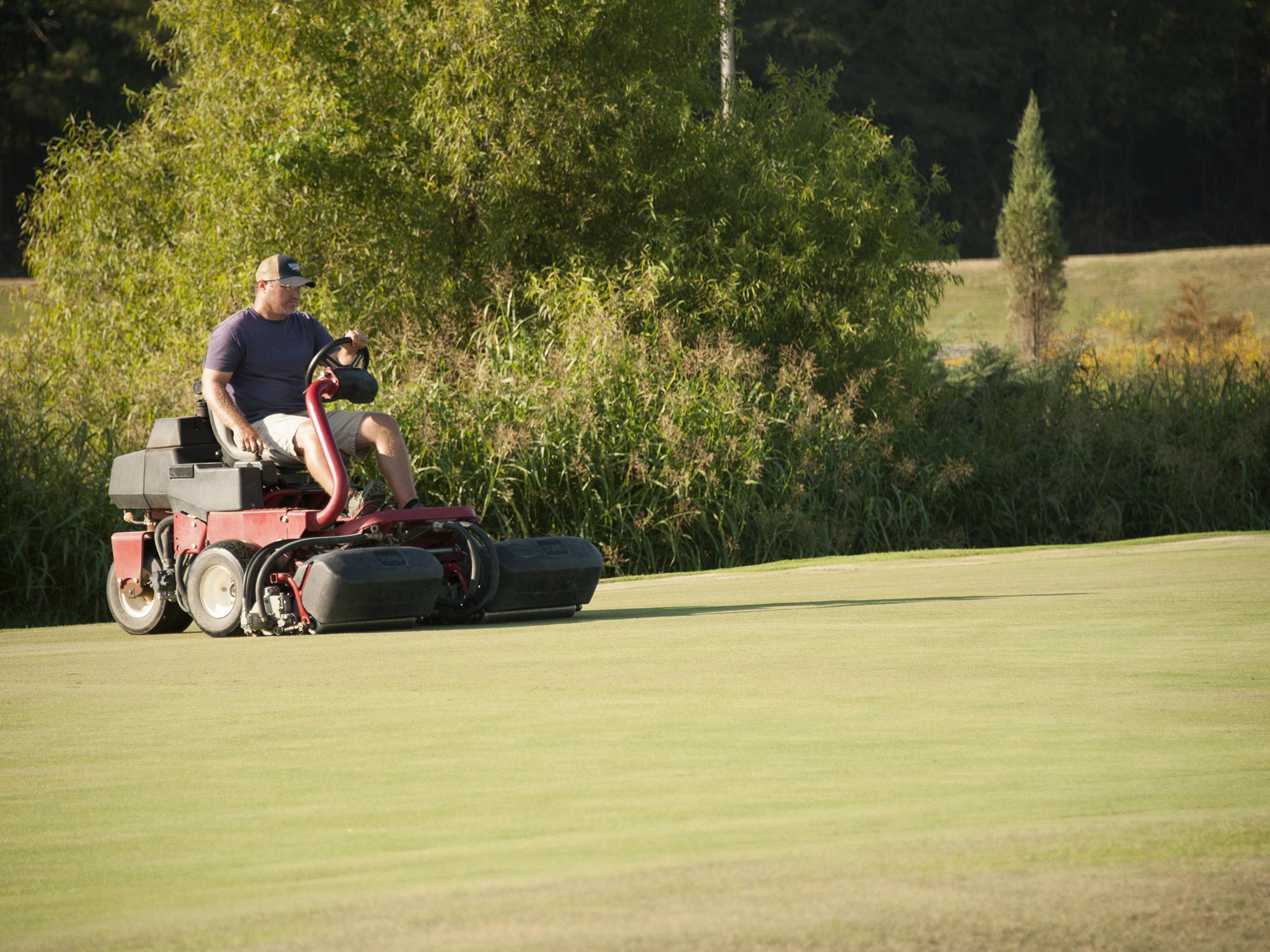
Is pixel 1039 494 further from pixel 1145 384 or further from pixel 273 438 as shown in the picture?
pixel 273 438

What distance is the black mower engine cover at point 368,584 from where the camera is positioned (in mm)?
7613

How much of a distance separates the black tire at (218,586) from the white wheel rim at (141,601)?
2.10ft

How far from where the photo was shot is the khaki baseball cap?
865cm

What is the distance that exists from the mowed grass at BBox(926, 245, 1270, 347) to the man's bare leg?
91.1 ft

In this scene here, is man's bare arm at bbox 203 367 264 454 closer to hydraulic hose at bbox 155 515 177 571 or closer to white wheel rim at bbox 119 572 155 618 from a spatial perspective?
hydraulic hose at bbox 155 515 177 571

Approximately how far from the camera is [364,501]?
825 cm

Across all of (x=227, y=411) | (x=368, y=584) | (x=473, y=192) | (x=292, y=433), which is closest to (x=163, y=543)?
(x=227, y=411)

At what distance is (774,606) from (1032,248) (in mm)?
28412

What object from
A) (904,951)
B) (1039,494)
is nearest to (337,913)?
(904,951)

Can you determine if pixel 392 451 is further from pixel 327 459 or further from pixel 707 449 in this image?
pixel 707 449

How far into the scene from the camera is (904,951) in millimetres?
2504

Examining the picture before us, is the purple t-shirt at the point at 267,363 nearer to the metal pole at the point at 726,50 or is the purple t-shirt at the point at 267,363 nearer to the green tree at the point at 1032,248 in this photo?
the metal pole at the point at 726,50

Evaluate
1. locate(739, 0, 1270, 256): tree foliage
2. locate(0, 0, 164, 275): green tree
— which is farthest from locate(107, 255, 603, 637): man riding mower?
locate(739, 0, 1270, 256): tree foliage

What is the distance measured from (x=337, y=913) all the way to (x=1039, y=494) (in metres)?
13.9
